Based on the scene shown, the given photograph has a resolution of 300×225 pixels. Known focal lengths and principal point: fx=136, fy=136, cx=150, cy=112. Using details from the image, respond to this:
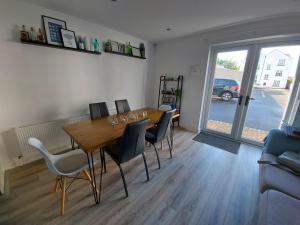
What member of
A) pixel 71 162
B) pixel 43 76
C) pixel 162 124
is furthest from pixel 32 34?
pixel 162 124

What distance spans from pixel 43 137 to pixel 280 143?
11.9 ft

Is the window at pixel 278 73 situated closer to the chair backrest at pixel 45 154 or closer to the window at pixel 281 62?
the window at pixel 281 62

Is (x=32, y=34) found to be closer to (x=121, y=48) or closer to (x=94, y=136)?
(x=121, y=48)

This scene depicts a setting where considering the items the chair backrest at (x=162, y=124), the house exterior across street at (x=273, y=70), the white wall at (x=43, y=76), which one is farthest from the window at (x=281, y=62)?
the white wall at (x=43, y=76)

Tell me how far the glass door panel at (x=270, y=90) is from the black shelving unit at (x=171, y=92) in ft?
5.34

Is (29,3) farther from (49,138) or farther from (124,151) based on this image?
(124,151)

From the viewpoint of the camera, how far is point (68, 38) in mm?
2398

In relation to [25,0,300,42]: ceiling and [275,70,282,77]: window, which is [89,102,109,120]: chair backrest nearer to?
[25,0,300,42]: ceiling

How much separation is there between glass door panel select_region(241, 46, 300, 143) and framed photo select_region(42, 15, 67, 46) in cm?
378

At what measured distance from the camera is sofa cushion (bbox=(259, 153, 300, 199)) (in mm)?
1318

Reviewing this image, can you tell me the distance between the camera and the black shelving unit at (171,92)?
389cm

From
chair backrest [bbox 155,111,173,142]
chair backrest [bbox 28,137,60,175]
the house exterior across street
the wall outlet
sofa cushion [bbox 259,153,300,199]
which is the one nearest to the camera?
chair backrest [bbox 28,137,60,175]

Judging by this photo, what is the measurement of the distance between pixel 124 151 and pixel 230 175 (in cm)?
171

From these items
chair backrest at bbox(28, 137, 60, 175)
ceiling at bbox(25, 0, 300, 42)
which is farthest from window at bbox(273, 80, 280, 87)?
chair backrest at bbox(28, 137, 60, 175)
